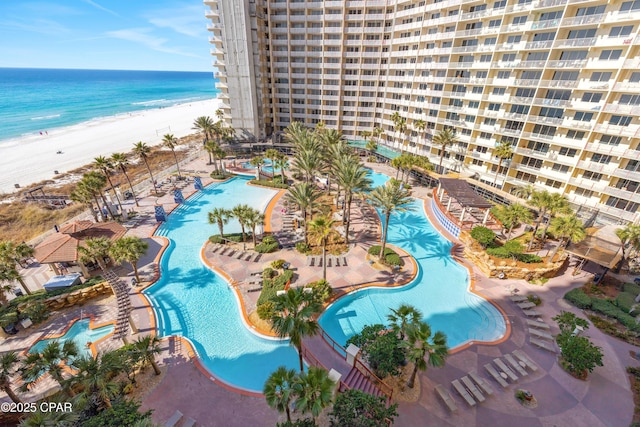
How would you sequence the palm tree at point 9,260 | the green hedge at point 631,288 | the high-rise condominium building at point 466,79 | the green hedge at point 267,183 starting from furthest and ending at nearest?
the green hedge at point 267,183 → the high-rise condominium building at point 466,79 → the green hedge at point 631,288 → the palm tree at point 9,260

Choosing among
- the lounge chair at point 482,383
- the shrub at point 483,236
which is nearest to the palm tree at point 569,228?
the shrub at point 483,236

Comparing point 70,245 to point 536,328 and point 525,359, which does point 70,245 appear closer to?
point 525,359

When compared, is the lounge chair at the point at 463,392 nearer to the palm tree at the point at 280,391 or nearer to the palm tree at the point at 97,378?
the palm tree at the point at 280,391

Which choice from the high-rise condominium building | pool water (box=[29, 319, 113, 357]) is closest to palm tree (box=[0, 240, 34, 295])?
pool water (box=[29, 319, 113, 357])

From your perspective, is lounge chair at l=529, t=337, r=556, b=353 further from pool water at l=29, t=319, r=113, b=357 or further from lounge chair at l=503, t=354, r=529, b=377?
pool water at l=29, t=319, r=113, b=357

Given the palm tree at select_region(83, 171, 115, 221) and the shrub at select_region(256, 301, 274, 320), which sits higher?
the palm tree at select_region(83, 171, 115, 221)
